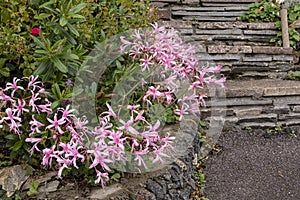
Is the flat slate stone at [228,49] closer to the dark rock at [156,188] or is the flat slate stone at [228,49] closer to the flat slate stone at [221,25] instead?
the flat slate stone at [221,25]

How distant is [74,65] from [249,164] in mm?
1877

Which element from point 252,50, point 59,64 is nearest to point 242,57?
point 252,50

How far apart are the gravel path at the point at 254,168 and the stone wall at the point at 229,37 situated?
2.42 feet

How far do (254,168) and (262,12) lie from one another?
222cm

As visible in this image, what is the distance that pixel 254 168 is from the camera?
2998 mm

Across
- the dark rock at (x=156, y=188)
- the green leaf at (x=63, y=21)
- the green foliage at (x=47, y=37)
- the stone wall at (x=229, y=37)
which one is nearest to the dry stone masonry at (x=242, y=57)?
the stone wall at (x=229, y=37)

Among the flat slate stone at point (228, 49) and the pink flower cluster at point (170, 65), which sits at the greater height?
the pink flower cluster at point (170, 65)

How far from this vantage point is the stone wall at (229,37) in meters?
3.79

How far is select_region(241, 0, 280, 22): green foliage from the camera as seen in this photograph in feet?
14.4

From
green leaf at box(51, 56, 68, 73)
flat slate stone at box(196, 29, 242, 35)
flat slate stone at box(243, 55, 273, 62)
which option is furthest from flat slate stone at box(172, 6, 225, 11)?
green leaf at box(51, 56, 68, 73)

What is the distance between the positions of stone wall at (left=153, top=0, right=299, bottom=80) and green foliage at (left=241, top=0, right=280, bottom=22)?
9 centimetres

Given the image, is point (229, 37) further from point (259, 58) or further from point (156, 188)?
point (156, 188)

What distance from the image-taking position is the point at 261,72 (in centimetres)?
395

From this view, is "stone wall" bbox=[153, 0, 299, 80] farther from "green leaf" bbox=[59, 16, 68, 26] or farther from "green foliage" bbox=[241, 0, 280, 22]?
"green leaf" bbox=[59, 16, 68, 26]
